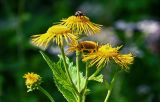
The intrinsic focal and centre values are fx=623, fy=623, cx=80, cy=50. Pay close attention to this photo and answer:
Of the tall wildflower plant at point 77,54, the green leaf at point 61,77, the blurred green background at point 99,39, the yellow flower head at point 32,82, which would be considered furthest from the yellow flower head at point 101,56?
the blurred green background at point 99,39

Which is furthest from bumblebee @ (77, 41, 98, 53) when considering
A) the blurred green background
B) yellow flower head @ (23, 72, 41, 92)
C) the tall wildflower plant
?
the blurred green background

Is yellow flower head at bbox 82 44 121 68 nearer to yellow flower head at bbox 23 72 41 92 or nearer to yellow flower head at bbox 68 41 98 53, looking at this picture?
yellow flower head at bbox 68 41 98 53

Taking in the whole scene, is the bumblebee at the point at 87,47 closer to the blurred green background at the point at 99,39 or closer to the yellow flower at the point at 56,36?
the yellow flower at the point at 56,36

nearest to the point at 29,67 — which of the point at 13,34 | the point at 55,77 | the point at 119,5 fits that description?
the point at 13,34

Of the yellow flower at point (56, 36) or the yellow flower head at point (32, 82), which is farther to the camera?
the yellow flower head at point (32, 82)

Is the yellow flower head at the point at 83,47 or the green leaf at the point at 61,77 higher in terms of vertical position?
the yellow flower head at the point at 83,47

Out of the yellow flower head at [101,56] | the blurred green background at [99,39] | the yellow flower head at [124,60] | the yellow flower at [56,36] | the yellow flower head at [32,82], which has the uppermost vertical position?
the yellow flower at [56,36]

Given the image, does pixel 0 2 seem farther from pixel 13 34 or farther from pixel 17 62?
pixel 17 62

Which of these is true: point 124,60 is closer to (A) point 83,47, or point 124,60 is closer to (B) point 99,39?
(A) point 83,47
